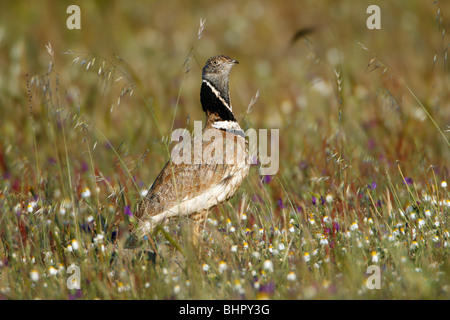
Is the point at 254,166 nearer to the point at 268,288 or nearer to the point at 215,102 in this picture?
the point at 215,102

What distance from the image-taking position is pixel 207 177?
5441 millimetres

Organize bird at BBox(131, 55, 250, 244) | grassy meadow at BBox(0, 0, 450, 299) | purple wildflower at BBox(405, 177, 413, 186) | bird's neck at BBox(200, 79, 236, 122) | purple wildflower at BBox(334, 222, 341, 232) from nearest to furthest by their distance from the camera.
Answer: grassy meadow at BBox(0, 0, 450, 299) < purple wildflower at BBox(334, 222, 341, 232) < bird at BBox(131, 55, 250, 244) < bird's neck at BBox(200, 79, 236, 122) < purple wildflower at BBox(405, 177, 413, 186)

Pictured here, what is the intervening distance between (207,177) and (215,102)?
82 centimetres

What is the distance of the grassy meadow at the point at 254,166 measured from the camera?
4.28m

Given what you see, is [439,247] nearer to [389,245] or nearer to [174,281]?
[389,245]

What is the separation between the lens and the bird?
17.5 ft

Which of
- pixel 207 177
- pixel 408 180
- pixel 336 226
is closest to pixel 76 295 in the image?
pixel 207 177

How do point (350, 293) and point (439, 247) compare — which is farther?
point (439, 247)

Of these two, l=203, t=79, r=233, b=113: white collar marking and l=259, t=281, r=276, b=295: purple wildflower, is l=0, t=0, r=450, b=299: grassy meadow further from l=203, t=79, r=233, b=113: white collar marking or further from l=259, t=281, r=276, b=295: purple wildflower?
l=203, t=79, r=233, b=113: white collar marking

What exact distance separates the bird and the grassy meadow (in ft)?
0.59

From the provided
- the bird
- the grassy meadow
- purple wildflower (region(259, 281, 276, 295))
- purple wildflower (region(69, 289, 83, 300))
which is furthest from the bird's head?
purple wildflower (region(69, 289, 83, 300))
